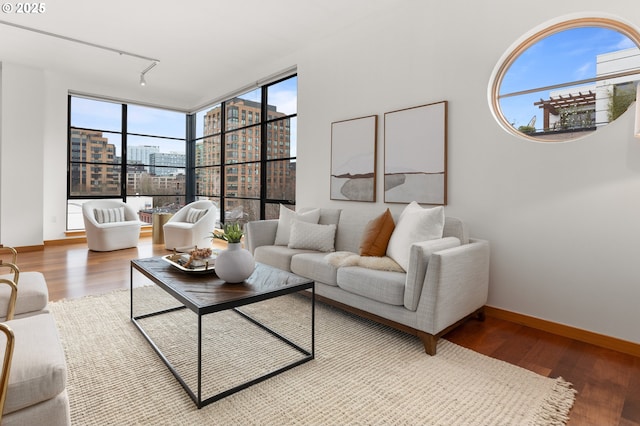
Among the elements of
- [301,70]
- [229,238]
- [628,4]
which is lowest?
[229,238]

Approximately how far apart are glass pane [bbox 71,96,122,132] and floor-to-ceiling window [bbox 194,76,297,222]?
1.57 metres

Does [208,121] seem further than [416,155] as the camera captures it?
Yes

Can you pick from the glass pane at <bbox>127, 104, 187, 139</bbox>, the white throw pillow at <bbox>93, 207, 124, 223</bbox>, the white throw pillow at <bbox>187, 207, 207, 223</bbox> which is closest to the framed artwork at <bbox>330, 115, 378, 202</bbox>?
the white throw pillow at <bbox>187, 207, 207, 223</bbox>

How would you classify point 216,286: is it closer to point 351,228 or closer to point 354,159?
point 351,228

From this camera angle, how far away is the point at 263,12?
3.71 metres

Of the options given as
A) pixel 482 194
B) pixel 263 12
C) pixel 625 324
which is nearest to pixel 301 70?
pixel 263 12

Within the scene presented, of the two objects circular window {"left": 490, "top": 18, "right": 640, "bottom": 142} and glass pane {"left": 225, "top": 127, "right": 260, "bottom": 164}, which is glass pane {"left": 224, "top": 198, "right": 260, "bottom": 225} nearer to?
glass pane {"left": 225, "top": 127, "right": 260, "bottom": 164}

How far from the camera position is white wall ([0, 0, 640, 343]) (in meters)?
2.31

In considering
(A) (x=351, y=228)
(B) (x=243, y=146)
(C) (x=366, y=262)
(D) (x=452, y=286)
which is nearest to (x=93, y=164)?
(B) (x=243, y=146)

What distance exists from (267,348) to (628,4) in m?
3.26

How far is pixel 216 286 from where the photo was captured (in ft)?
6.81

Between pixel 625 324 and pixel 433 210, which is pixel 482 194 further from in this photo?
pixel 625 324

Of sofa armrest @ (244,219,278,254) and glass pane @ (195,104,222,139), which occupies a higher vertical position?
glass pane @ (195,104,222,139)

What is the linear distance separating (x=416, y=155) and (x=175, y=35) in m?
3.36
